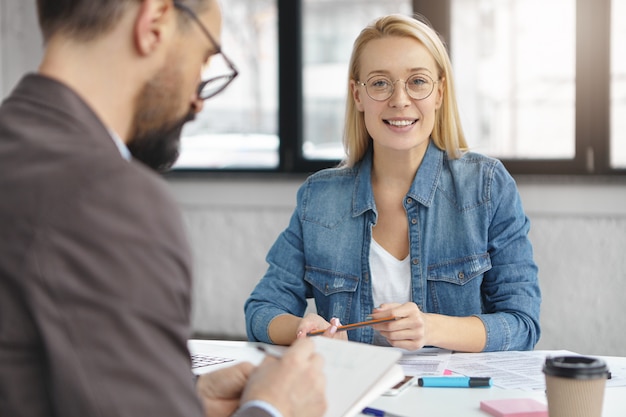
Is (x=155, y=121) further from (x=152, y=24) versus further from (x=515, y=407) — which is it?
(x=515, y=407)

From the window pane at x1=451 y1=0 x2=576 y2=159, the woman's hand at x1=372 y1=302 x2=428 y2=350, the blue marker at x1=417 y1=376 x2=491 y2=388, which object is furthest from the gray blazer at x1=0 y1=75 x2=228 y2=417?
the window pane at x1=451 y1=0 x2=576 y2=159

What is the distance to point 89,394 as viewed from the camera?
73 centimetres

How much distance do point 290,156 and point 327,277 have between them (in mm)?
2365

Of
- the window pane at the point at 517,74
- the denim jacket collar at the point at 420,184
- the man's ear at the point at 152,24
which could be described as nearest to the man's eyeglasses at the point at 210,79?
the man's ear at the point at 152,24

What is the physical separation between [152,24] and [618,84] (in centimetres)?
318

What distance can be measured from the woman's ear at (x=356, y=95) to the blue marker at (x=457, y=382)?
2.97ft

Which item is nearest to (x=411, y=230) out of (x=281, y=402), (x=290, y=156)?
(x=281, y=402)

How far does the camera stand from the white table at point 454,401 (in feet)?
4.18

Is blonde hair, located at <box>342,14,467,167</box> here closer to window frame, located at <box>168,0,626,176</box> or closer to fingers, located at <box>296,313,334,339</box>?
fingers, located at <box>296,313,334,339</box>

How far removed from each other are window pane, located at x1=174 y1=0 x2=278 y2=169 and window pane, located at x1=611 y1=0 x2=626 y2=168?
1740 millimetres

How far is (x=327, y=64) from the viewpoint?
425cm

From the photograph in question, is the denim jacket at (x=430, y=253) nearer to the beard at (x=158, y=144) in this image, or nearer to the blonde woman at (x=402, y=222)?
the blonde woman at (x=402, y=222)

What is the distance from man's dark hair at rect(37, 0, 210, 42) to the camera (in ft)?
2.90

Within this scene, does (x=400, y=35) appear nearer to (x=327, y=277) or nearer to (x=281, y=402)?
(x=327, y=277)
